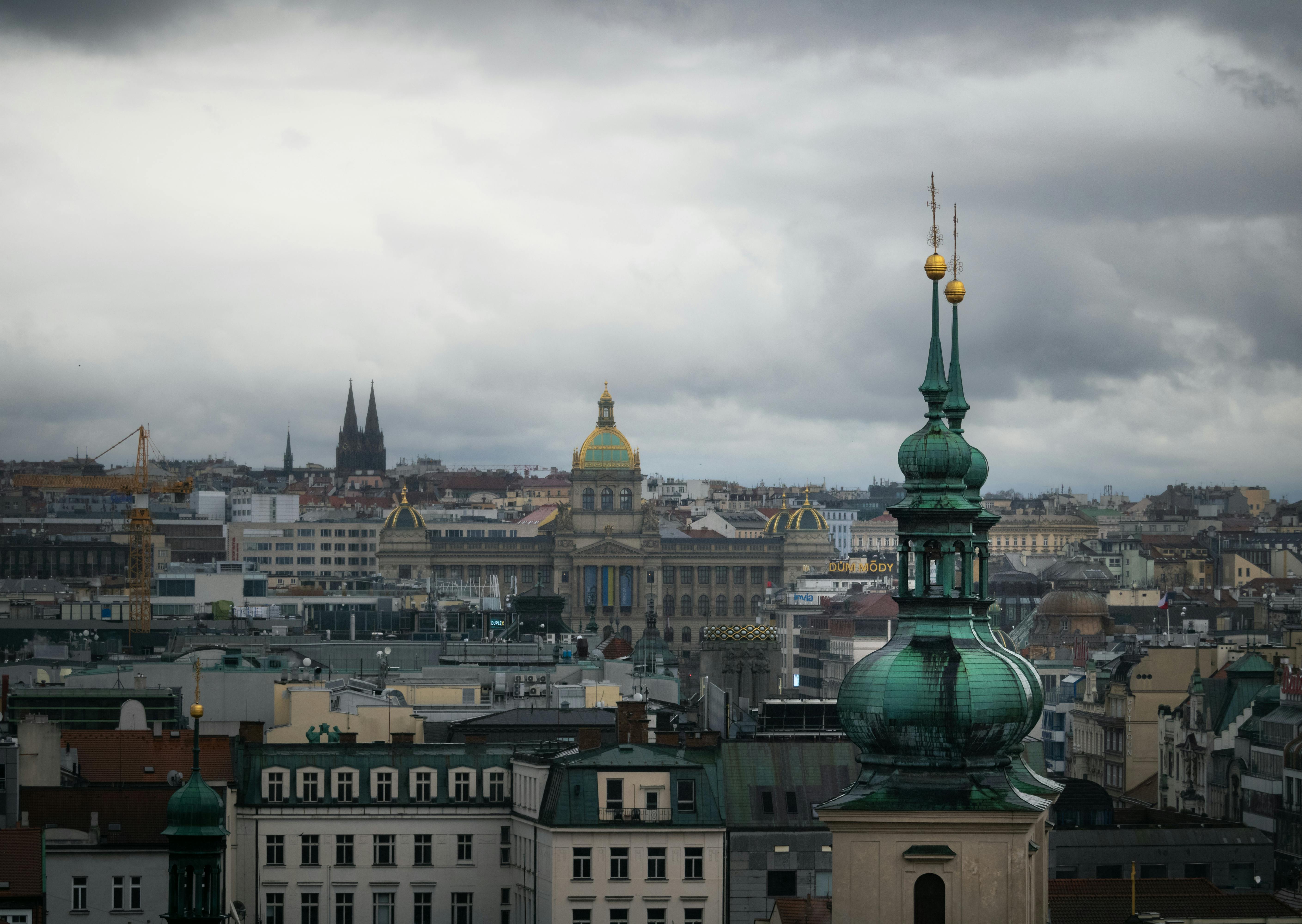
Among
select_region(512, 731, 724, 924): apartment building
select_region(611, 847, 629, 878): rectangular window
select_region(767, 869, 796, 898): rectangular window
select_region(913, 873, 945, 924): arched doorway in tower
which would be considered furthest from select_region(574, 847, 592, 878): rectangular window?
select_region(913, 873, 945, 924): arched doorway in tower

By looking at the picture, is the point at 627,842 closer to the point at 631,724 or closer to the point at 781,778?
the point at 781,778

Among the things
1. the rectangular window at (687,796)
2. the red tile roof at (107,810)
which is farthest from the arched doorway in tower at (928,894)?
the rectangular window at (687,796)

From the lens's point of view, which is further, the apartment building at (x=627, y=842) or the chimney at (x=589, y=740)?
the chimney at (x=589, y=740)

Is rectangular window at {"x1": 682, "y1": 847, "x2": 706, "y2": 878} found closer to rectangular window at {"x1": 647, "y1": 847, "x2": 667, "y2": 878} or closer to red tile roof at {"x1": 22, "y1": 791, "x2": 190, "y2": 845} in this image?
rectangular window at {"x1": 647, "y1": 847, "x2": 667, "y2": 878}

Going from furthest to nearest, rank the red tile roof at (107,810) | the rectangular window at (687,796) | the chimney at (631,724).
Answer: the chimney at (631,724), the rectangular window at (687,796), the red tile roof at (107,810)

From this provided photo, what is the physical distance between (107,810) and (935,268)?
2719cm

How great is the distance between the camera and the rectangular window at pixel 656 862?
252 ft

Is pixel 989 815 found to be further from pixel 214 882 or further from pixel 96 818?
pixel 96 818

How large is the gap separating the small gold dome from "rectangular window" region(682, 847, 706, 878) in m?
24.4

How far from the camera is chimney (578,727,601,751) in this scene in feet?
268

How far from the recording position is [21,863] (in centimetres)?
6506

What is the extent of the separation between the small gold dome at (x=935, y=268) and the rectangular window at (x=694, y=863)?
80.0ft

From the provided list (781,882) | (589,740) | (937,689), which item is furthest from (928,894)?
(589,740)

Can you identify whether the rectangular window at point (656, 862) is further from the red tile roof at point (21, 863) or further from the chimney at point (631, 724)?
the red tile roof at point (21, 863)
